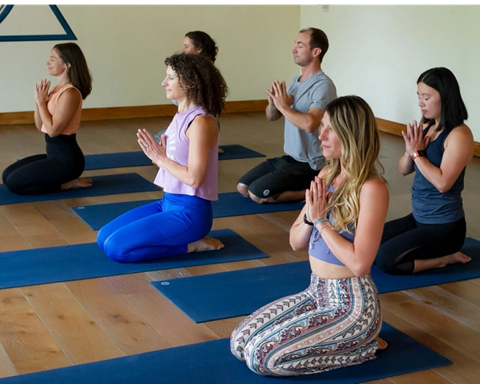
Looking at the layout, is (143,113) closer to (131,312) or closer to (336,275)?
(131,312)

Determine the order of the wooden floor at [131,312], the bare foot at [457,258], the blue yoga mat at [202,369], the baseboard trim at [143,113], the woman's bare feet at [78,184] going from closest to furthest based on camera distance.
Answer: the blue yoga mat at [202,369] < the wooden floor at [131,312] < the bare foot at [457,258] < the woman's bare feet at [78,184] < the baseboard trim at [143,113]

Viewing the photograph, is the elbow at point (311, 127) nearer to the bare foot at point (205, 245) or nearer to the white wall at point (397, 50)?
the bare foot at point (205, 245)

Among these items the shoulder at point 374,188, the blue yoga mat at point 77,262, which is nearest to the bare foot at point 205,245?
the blue yoga mat at point 77,262

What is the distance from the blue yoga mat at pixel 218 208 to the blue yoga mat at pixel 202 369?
177 centimetres

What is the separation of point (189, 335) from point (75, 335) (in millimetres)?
431

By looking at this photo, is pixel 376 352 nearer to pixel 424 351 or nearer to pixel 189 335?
pixel 424 351

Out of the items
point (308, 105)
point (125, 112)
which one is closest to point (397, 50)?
point (308, 105)

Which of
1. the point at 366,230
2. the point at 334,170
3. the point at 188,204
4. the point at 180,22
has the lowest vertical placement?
the point at 188,204

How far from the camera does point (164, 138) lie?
3236 millimetres

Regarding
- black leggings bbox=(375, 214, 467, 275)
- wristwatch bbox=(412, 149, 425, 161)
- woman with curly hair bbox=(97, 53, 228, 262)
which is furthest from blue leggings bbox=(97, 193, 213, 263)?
wristwatch bbox=(412, 149, 425, 161)

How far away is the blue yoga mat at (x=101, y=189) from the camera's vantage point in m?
4.38

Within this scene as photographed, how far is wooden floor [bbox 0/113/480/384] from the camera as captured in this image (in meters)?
2.22

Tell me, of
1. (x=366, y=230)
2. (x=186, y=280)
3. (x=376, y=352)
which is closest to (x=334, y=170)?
(x=366, y=230)

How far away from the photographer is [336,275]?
6.64ft
